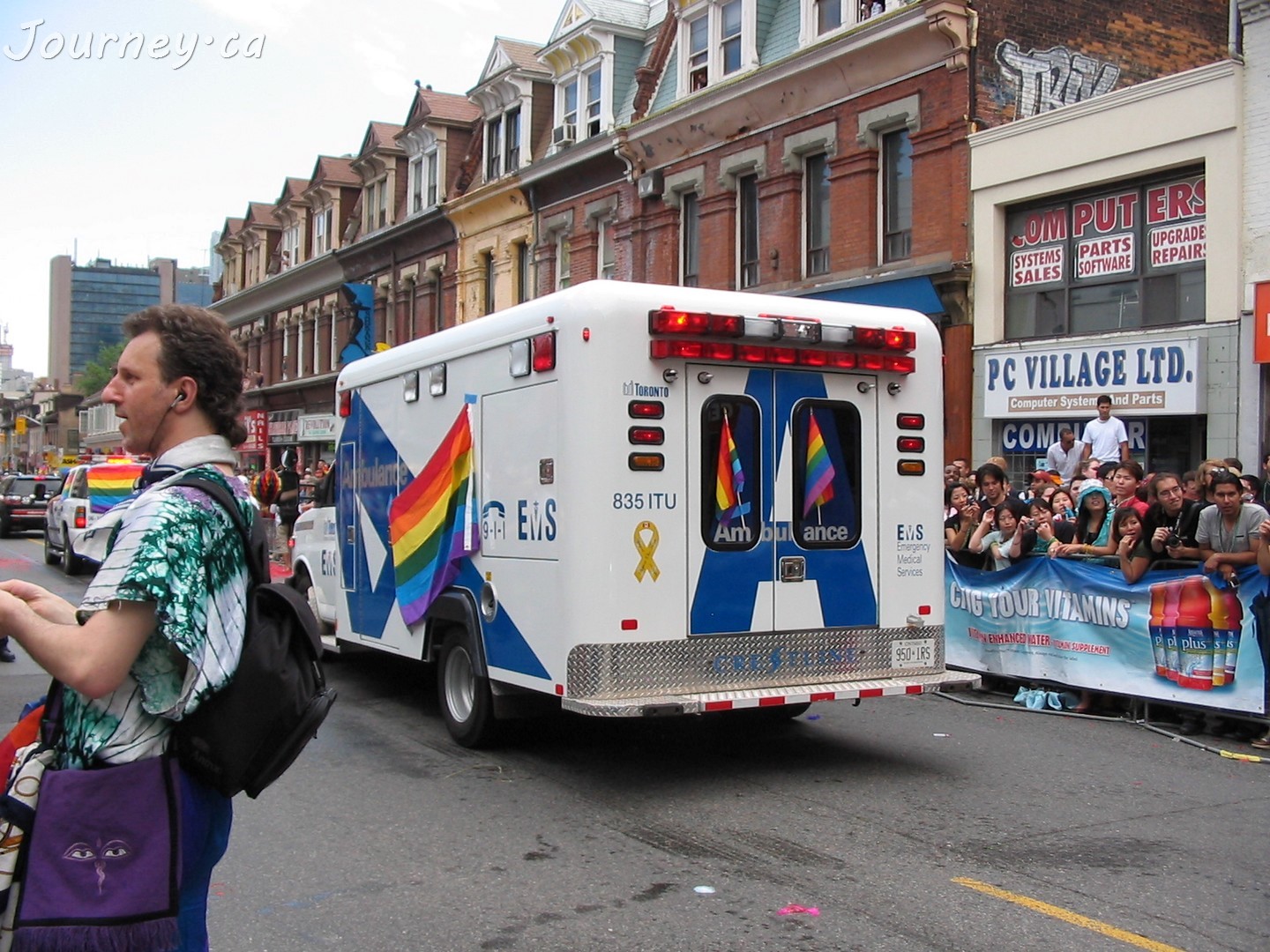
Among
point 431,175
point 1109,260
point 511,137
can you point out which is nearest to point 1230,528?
point 1109,260

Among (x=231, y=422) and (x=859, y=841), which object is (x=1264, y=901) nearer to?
(x=859, y=841)

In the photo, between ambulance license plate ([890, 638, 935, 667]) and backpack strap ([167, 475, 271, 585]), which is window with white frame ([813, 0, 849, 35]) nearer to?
ambulance license plate ([890, 638, 935, 667])

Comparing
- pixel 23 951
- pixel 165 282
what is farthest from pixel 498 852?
pixel 165 282

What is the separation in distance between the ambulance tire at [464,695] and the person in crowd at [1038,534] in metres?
4.99

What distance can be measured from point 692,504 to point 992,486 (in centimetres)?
519

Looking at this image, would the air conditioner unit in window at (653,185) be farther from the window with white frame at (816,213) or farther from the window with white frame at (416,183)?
the window with white frame at (416,183)

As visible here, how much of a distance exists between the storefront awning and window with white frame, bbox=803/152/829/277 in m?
1.46

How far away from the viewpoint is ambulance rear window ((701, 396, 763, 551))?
727cm

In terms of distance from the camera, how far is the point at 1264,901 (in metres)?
5.30

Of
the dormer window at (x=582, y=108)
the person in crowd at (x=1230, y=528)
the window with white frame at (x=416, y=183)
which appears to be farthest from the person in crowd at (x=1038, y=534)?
the window with white frame at (x=416, y=183)

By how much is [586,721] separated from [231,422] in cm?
648

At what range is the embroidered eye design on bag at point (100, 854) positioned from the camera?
244 centimetres

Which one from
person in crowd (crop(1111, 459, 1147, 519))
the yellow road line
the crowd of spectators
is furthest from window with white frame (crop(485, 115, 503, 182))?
the yellow road line

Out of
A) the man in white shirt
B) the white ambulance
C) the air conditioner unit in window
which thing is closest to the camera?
the white ambulance
